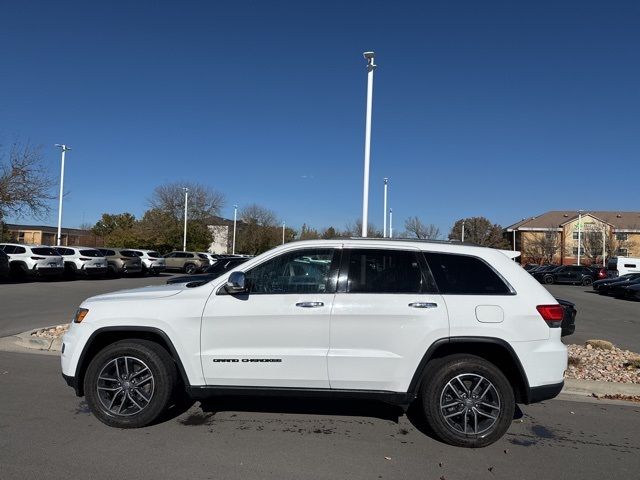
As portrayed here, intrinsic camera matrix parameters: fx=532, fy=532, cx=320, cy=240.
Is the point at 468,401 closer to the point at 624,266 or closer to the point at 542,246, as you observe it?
the point at 624,266

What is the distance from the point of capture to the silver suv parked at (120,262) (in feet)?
104

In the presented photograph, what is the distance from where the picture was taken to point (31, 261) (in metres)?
24.7

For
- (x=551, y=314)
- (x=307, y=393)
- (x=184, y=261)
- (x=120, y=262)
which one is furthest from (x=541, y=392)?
(x=184, y=261)

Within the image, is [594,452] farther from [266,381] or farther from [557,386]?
[266,381]

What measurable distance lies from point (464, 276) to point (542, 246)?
7354 cm

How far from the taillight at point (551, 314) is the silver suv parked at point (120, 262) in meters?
29.9

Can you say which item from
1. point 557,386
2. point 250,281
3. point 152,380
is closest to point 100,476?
point 152,380

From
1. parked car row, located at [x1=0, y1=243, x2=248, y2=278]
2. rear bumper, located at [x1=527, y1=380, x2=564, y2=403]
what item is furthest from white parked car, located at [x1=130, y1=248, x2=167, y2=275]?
rear bumper, located at [x1=527, y1=380, x2=564, y2=403]

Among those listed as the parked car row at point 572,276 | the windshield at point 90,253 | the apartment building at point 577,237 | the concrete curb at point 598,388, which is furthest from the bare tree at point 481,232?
the concrete curb at point 598,388

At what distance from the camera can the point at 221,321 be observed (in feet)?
15.6

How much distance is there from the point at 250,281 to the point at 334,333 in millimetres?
905

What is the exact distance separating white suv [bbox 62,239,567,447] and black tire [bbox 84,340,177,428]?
0.5 inches

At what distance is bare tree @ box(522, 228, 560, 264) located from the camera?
72.2m

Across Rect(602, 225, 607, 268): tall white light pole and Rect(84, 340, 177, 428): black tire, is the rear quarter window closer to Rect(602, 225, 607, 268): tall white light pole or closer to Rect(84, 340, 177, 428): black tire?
Rect(84, 340, 177, 428): black tire
